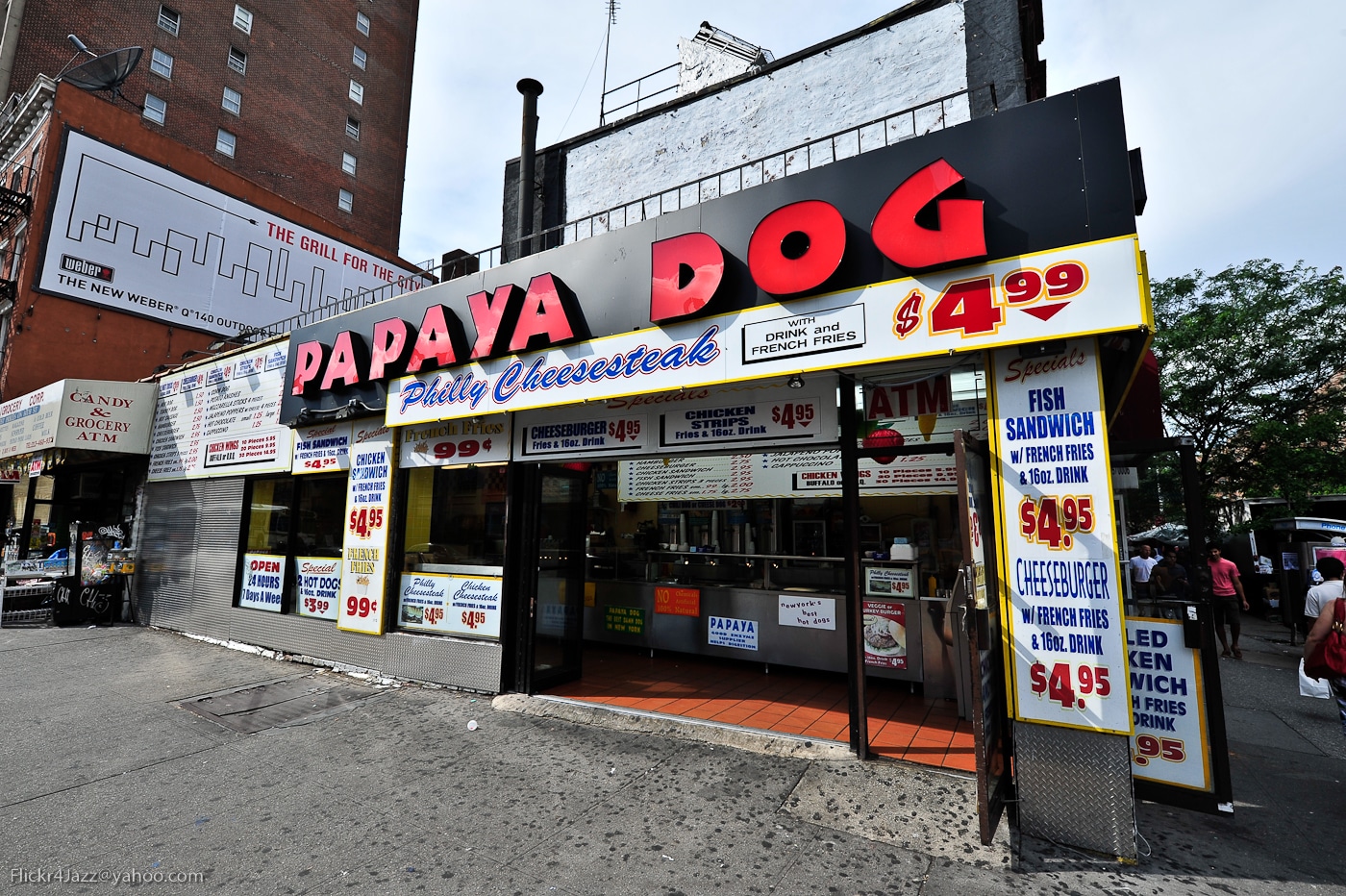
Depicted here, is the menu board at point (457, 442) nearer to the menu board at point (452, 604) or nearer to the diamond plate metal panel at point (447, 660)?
the menu board at point (452, 604)

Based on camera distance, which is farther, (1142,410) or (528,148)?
(528,148)

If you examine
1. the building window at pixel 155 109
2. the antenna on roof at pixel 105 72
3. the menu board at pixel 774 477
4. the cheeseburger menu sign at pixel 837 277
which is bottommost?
the menu board at pixel 774 477

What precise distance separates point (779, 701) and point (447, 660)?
3.91 meters

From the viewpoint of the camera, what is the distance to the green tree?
15258mm

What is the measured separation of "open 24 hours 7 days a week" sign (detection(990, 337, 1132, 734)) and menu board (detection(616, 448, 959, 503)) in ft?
8.41

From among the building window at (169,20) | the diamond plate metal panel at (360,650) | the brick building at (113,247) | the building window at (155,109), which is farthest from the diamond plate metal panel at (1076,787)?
the building window at (169,20)

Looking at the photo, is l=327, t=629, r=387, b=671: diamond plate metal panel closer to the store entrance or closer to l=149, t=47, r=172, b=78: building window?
the store entrance

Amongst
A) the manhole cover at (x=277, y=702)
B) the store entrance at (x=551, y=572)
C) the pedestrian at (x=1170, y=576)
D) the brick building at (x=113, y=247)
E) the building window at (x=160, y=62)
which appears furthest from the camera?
the building window at (x=160, y=62)

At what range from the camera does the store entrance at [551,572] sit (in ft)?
23.0

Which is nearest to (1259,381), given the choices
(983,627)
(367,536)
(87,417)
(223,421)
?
(983,627)

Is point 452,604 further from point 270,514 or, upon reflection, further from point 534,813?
point 270,514

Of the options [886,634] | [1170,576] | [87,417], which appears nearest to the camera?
[886,634]

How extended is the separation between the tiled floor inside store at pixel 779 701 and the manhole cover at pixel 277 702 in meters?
2.41

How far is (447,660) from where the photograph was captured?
23.6ft
